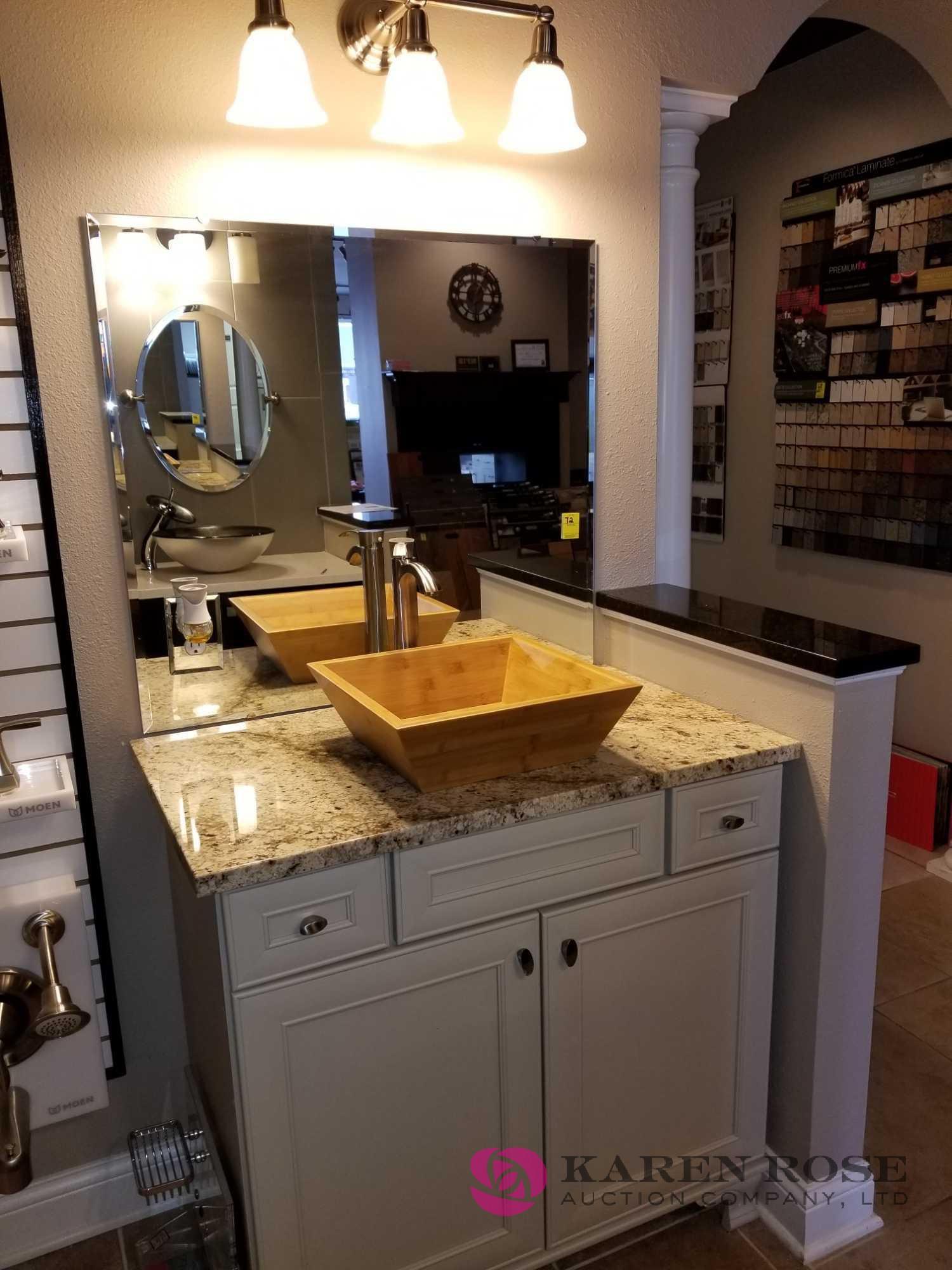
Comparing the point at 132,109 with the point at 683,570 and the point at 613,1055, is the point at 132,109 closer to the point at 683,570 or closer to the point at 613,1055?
the point at 683,570

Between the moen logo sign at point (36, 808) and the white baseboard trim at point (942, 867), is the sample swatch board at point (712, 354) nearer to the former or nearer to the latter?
the white baseboard trim at point (942, 867)

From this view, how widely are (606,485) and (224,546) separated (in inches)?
34.7

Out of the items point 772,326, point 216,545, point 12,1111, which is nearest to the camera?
point 12,1111

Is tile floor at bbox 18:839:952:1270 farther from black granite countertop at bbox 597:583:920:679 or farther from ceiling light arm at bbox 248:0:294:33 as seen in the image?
ceiling light arm at bbox 248:0:294:33

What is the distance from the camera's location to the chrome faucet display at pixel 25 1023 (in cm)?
139

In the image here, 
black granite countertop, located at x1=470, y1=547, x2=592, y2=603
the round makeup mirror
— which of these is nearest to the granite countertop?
black granite countertop, located at x1=470, y1=547, x2=592, y2=603

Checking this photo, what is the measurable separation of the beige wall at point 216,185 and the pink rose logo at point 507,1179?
0.73 metres

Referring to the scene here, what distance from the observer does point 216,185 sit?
1.67 metres

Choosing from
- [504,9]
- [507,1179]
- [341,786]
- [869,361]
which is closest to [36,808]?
[341,786]

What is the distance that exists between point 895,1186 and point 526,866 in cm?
118

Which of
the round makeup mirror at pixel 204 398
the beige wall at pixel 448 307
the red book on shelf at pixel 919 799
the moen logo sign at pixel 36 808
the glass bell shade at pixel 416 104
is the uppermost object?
the glass bell shade at pixel 416 104

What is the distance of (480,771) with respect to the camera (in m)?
1.51

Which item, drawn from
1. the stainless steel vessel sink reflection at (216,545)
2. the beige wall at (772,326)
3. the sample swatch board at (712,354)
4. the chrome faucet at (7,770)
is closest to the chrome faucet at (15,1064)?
the chrome faucet at (7,770)

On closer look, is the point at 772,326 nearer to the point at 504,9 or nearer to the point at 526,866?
the point at 504,9
